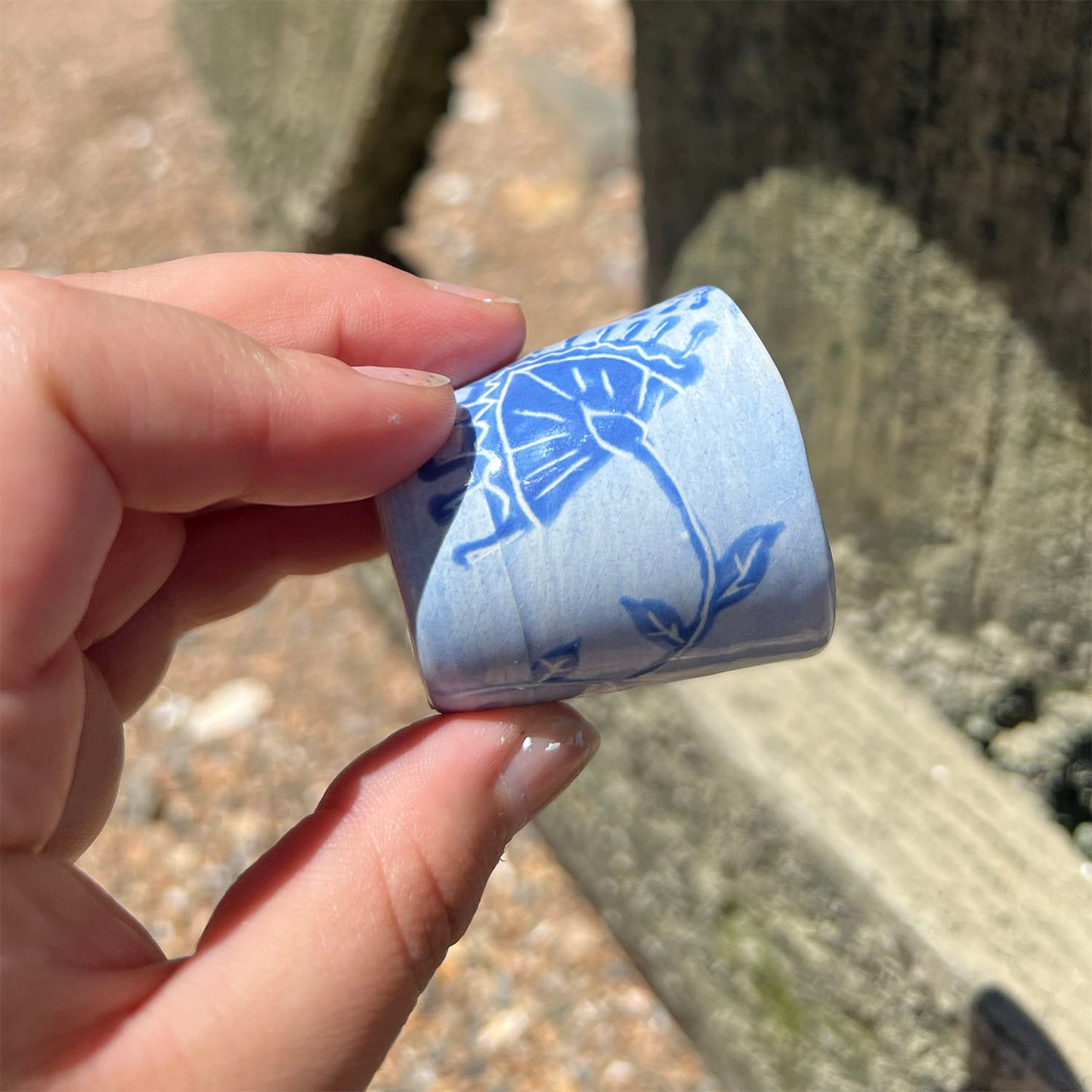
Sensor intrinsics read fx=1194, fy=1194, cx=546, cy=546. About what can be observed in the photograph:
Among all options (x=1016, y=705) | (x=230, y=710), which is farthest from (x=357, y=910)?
(x=230, y=710)

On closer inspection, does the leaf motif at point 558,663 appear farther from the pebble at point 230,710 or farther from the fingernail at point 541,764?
the pebble at point 230,710

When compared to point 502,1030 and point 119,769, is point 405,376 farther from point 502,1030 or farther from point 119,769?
point 502,1030

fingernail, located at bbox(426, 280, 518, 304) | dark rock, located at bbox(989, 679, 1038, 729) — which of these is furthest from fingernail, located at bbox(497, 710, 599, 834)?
dark rock, located at bbox(989, 679, 1038, 729)

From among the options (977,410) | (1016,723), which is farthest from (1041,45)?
(1016,723)

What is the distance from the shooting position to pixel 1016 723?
4.72 ft

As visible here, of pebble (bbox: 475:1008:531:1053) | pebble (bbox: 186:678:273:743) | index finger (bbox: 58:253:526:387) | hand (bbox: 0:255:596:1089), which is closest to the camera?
hand (bbox: 0:255:596:1089)

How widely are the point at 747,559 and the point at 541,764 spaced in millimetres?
235

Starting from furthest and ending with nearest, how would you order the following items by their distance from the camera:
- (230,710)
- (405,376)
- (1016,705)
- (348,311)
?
(230,710) → (1016,705) → (348,311) → (405,376)

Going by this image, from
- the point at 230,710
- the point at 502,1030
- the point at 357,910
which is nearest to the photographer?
the point at 357,910

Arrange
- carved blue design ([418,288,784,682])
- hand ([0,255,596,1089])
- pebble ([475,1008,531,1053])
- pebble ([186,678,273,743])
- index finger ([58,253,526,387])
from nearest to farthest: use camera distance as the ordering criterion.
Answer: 1. hand ([0,255,596,1089])
2. carved blue design ([418,288,784,682])
3. index finger ([58,253,526,387])
4. pebble ([475,1008,531,1053])
5. pebble ([186,678,273,743])

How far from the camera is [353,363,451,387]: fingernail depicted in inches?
38.5

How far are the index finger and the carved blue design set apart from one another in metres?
0.18

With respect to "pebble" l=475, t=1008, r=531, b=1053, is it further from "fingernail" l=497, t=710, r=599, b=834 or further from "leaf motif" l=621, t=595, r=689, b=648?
"leaf motif" l=621, t=595, r=689, b=648

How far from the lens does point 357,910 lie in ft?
2.84
